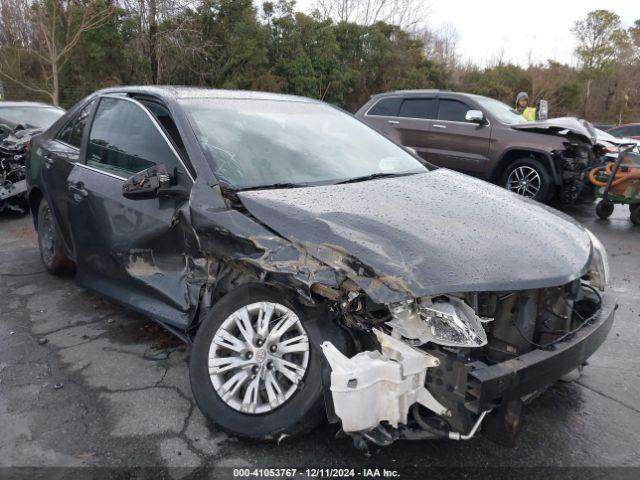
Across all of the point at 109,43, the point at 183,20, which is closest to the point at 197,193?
the point at 183,20

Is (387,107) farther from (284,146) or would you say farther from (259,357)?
(259,357)

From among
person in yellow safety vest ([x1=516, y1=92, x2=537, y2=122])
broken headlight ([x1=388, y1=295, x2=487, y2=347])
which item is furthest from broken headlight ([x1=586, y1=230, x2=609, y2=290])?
person in yellow safety vest ([x1=516, y1=92, x2=537, y2=122])

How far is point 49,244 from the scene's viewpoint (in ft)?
15.6

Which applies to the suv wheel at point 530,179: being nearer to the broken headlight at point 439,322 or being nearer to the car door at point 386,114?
the car door at point 386,114

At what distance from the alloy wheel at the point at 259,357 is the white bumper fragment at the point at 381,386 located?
342 millimetres

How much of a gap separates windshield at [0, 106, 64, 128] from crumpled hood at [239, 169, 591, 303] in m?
7.42

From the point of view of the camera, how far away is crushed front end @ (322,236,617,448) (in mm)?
1990

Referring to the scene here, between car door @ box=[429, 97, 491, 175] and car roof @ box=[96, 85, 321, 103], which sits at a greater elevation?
car roof @ box=[96, 85, 321, 103]

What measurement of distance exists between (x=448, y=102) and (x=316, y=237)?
724 centimetres

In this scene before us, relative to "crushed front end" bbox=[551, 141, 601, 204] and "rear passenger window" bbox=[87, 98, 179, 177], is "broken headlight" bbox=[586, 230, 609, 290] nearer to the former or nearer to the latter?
"rear passenger window" bbox=[87, 98, 179, 177]

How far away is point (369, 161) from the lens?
343 cm

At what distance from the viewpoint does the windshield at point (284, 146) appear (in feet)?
9.63

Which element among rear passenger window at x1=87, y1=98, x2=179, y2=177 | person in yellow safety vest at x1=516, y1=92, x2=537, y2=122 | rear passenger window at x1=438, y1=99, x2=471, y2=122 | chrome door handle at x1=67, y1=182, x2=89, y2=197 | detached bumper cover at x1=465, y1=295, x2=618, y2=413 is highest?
person in yellow safety vest at x1=516, y1=92, x2=537, y2=122

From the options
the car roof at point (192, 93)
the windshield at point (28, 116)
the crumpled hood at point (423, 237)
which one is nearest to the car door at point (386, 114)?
the windshield at point (28, 116)
